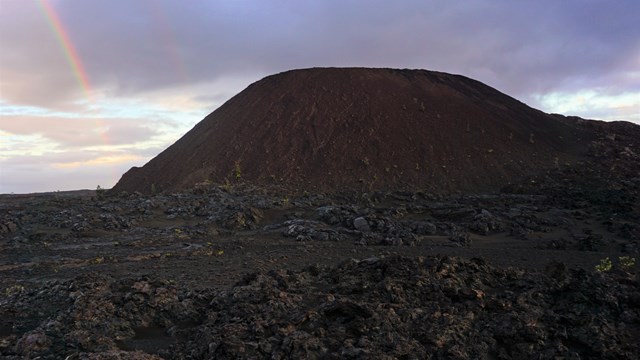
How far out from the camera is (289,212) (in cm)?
2088

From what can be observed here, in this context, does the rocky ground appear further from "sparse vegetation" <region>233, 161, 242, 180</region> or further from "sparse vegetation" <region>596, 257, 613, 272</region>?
"sparse vegetation" <region>233, 161, 242, 180</region>

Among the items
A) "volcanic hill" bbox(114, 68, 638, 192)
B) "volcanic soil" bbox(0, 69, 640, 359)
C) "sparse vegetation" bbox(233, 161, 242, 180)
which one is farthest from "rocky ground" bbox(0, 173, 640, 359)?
"sparse vegetation" bbox(233, 161, 242, 180)

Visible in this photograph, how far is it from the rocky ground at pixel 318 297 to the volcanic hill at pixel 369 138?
13.1 m

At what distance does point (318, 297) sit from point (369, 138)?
26.2 meters

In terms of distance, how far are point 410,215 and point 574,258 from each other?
319 inches

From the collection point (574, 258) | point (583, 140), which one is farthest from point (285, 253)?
point (583, 140)

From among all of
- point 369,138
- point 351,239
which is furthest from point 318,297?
point 369,138

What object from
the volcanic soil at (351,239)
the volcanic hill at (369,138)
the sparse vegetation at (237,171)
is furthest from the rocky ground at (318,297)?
the sparse vegetation at (237,171)

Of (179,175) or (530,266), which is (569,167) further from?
(179,175)

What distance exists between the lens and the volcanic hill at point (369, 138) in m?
29.8

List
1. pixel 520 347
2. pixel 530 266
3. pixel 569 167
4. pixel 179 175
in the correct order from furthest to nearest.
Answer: pixel 179 175 < pixel 569 167 < pixel 530 266 < pixel 520 347

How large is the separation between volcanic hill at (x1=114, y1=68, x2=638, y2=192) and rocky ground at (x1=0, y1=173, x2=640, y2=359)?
1306cm

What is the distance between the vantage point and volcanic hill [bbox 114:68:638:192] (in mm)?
29812

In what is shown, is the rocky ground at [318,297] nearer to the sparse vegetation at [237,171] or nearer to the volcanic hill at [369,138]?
the volcanic hill at [369,138]
